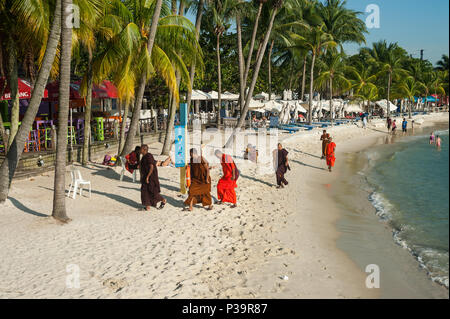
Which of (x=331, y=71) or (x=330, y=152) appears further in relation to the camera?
(x=331, y=71)

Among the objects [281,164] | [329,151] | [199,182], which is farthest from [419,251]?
[329,151]

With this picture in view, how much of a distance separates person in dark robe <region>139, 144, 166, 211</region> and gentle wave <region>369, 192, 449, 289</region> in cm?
550

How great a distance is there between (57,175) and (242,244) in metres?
4.04

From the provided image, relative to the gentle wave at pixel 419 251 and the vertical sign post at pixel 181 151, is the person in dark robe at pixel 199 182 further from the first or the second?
the gentle wave at pixel 419 251

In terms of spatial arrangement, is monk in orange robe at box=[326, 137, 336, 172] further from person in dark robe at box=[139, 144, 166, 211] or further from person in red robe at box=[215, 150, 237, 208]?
person in dark robe at box=[139, 144, 166, 211]

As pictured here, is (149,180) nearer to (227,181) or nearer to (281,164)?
(227,181)

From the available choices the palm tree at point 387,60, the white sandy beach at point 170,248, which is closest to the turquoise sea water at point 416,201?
the white sandy beach at point 170,248

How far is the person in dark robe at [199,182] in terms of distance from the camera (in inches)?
375

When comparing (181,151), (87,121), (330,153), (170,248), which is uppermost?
(87,121)

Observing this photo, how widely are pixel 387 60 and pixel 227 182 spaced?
2002 inches

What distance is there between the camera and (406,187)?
52.6ft

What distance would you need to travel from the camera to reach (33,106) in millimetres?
9117

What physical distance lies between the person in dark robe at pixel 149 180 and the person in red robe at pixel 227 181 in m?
1.49

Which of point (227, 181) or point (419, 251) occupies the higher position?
point (227, 181)
